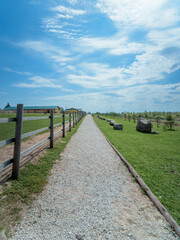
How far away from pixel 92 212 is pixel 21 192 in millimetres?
1600

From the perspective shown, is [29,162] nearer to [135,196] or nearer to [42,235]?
[42,235]

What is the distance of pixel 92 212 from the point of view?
233cm

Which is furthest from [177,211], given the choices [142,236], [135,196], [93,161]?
[93,161]

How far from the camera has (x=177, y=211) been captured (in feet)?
8.13

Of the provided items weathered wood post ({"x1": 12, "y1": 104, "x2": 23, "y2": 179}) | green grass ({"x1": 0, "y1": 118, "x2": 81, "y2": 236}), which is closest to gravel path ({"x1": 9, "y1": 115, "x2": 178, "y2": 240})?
green grass ({"x1": 0, "y1": 118, "x2": 81, "y2": 236})

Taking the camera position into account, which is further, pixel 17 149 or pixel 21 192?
pixel 17 149

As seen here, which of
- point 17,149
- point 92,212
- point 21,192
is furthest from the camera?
point 17,149

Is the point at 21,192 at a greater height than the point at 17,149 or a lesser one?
lesser

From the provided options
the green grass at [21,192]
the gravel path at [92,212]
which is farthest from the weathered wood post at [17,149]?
the gravel path at [92,212]

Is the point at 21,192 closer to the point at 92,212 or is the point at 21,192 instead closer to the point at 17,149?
the point at 17,149

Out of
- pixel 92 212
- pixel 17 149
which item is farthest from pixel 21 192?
pixel 92 212

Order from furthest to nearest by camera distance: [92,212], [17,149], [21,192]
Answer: [17,149] < [21,192] < [92,212]

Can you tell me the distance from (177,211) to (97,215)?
60.7 inches

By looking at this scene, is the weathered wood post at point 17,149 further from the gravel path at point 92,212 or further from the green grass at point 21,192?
the gravel path at point 92,212
